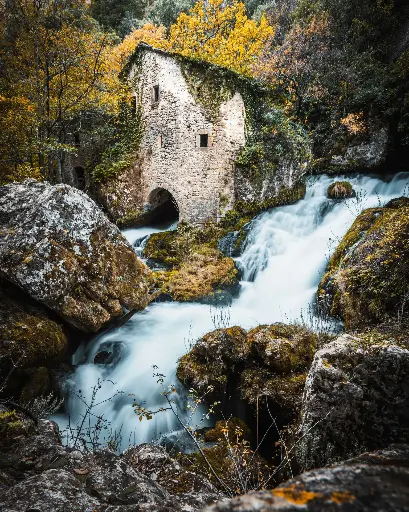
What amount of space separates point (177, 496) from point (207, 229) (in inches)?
466

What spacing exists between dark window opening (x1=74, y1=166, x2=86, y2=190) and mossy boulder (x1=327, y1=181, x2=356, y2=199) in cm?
1301

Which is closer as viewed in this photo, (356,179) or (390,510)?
(390,510)

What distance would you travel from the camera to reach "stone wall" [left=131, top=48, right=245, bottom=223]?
45.4 ft

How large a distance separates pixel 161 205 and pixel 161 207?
0.46ft

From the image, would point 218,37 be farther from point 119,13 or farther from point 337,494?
point 337,494

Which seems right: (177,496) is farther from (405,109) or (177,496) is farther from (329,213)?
(405,109)

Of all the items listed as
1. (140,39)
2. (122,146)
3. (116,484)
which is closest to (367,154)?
(122,146)

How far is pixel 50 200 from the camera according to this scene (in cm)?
616

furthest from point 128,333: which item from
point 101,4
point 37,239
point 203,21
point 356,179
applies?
point 101,4

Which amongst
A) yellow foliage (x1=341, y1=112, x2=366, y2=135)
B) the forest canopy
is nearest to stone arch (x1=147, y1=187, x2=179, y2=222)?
the forest canopy

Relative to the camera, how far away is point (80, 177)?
17.9 metres

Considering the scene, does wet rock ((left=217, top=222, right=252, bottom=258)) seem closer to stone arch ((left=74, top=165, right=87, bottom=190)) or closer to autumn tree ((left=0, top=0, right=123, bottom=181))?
autumn tree ((left=0, top=0, right=123, bottom=181))

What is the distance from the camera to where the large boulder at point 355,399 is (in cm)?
292

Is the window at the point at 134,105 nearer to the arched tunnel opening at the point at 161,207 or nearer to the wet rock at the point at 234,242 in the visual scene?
the arched tunnel opening at the point at 161,207
